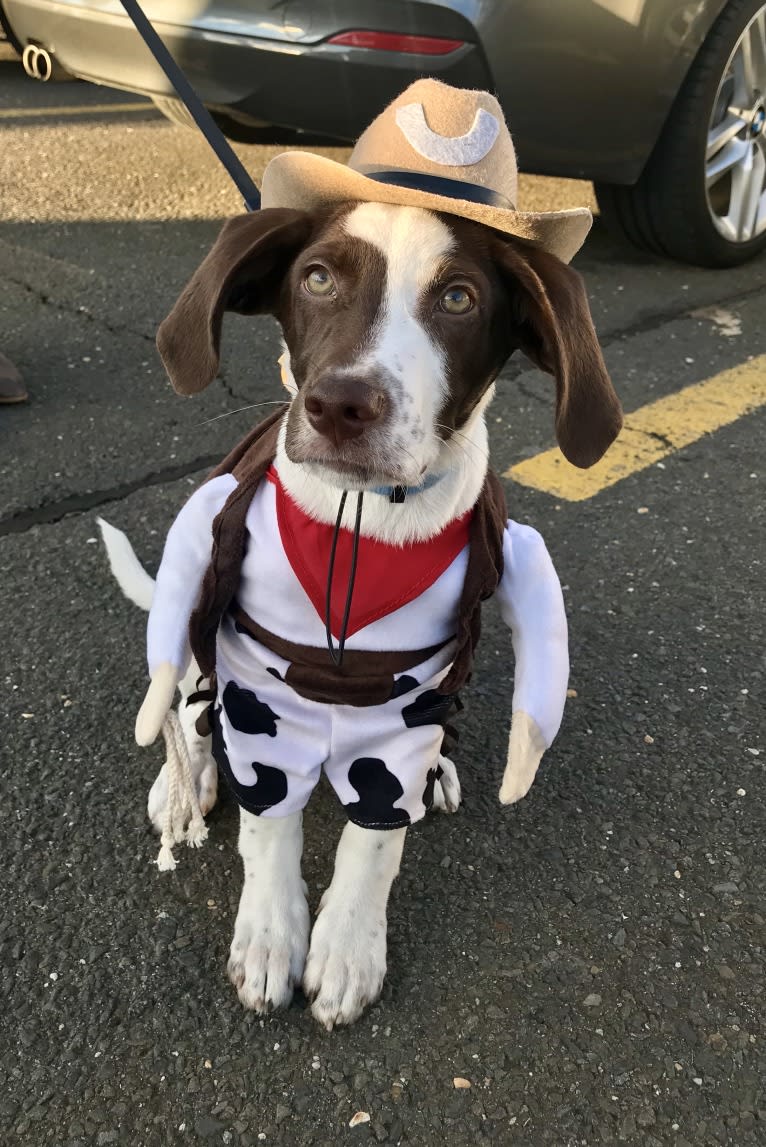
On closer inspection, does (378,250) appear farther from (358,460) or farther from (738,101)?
(738,101)

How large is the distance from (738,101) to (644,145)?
595 mm

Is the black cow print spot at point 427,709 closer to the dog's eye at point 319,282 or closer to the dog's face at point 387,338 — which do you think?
the dog's face at point 387,338

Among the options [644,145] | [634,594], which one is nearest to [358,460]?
[634,594]

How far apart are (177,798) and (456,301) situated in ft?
3.21

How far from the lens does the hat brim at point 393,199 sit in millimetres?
1433

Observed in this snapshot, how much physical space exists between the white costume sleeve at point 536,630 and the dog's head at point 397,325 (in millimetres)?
Answer: 214

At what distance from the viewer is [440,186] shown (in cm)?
146

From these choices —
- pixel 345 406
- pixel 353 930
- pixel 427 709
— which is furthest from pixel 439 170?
pixel 353 930

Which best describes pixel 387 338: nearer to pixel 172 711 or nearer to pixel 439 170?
pixel 439 170

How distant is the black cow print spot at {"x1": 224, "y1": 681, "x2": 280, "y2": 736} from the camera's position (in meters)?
1.71

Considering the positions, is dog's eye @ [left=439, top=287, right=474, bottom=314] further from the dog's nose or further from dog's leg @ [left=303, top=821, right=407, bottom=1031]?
dog's leg @ [left=303, top=821, right=407, bottom=1031]

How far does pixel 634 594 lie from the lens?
2.74m

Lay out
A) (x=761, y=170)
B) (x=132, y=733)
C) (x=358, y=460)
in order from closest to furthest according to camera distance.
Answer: (x=358, y=460), (x=132, y=733), (x=761, y=170)

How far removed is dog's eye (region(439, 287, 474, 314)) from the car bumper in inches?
103
